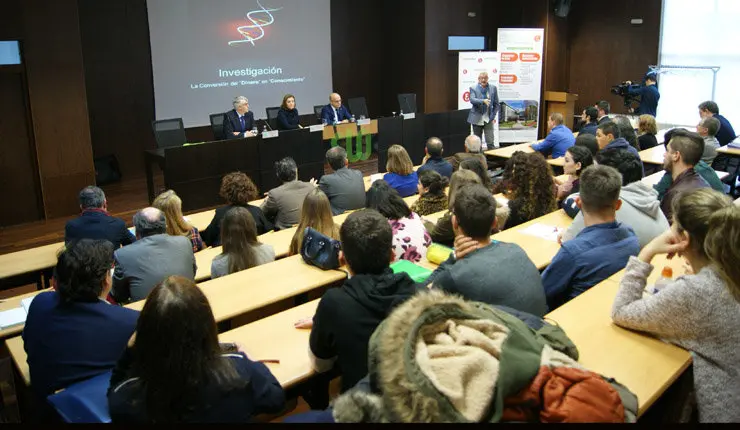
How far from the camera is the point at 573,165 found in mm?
5117

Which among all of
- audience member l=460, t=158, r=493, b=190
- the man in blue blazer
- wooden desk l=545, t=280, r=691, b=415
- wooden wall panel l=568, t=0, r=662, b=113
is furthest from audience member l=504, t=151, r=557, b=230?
wooden wall panel l=568, t=0, r=662, b=113

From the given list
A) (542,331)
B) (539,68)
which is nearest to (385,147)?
(539,68)

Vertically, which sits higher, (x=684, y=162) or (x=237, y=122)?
(x=237, y=122)

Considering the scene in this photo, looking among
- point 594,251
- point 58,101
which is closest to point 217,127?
point 58,101

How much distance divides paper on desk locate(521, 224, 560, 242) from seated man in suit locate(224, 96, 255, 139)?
4.83 metres

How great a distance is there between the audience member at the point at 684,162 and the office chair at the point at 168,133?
5.67 metres

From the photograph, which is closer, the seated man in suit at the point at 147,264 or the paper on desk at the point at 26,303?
the paper on desk at the point at 26,303

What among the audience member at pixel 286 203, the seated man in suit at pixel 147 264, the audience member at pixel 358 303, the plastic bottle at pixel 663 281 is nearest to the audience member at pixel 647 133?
the audience member at pixel 286 203

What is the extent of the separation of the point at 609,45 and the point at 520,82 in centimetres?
208

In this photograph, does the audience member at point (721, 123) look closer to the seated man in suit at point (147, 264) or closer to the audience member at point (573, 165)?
the audience member at point (573, 165)

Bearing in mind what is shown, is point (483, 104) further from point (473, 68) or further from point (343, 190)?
point (343, 190)

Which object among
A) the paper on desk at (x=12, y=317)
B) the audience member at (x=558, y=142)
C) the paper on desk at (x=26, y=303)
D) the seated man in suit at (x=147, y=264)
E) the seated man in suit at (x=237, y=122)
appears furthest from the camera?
the seated man in suit at (x=237, y=122)

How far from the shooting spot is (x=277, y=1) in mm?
10062

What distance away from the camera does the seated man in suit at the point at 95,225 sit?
4.20 m
